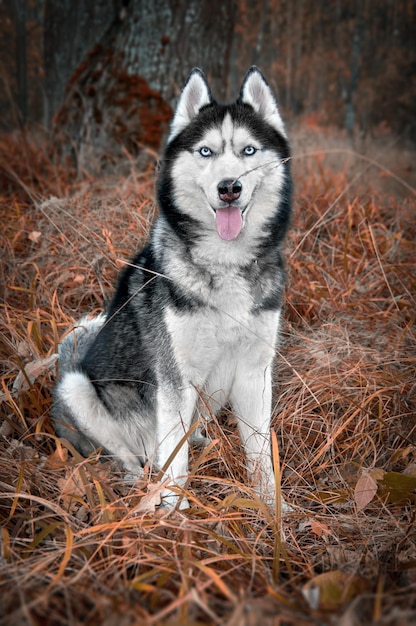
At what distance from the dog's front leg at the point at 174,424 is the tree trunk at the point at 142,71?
3.86m

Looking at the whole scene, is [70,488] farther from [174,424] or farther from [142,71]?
[142,71]

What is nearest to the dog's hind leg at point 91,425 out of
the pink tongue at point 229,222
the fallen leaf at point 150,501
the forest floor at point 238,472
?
the forest floor at point 238,472

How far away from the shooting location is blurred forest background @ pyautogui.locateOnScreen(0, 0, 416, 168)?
605 cm

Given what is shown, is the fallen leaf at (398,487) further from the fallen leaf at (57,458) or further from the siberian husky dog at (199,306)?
the fallen leaf at (57,458)

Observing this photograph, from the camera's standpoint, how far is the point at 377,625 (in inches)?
56.2

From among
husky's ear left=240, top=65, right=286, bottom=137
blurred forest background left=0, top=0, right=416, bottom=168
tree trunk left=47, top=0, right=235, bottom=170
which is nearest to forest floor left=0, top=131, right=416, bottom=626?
husky's ear left=240, top=65, right=286, bottom=137

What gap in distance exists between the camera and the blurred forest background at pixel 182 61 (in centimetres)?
605

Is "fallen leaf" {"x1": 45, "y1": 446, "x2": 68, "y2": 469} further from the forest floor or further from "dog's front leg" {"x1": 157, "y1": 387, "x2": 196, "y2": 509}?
"dog's front leg" {"x1": 157, "y1": 387, "x2": 196, "y2": 509}

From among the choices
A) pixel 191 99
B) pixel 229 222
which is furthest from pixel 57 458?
pixel 191 99

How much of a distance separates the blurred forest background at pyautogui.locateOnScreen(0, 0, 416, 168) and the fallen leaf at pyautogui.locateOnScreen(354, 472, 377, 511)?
14.7ft

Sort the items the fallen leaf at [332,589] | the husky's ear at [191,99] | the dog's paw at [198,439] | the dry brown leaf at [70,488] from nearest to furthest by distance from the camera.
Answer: the fallen leaf at [332,589] → the dry brown leaf at [70,488] → the husky's ear at [191,99] → the dog's paw at [198,439]

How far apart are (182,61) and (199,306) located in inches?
167

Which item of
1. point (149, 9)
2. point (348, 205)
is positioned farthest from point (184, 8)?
point (348, 205)

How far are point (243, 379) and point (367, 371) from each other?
2.71 feet
